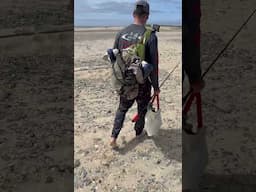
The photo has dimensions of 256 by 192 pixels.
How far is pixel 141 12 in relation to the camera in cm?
294

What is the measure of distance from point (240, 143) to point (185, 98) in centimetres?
28

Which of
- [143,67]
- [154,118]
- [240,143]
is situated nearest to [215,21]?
[240,143]

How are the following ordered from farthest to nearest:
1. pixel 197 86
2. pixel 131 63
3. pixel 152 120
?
pixel 152 120 < pixel 131 63 < pixel 197 86

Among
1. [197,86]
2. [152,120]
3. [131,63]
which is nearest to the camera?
[197,86]

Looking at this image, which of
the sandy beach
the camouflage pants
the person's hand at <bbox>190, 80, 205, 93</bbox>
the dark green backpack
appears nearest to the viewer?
the person's hand at <bbox>190, 80, 205, 93</bbox>

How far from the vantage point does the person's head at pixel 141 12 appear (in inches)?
114

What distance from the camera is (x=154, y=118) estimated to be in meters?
3.25

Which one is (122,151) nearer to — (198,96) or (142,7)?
(142,7)

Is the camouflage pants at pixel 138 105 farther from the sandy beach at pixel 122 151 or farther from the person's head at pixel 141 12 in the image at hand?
the person's head at pixel 141 12

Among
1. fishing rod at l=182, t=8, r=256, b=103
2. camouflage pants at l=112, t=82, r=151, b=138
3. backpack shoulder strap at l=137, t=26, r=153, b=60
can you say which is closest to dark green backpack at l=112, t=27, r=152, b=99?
backpack shoulder strap at l=137, t=26, r=153, b=60

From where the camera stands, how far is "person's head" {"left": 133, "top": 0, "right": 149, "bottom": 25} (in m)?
2.89

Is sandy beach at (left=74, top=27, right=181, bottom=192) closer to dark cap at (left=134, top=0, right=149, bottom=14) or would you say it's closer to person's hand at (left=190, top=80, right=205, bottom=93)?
dark cap at (left=134, top=0, right=149, bottom=14)

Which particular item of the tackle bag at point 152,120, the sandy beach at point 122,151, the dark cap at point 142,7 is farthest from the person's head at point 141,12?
the tackle bag at point 152,120

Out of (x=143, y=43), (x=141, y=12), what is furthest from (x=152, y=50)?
(x=141, y=12)
